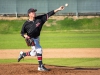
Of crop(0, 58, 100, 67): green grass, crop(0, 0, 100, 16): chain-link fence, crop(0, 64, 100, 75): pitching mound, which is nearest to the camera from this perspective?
crop(0, 64, 100, 75): pitching mound

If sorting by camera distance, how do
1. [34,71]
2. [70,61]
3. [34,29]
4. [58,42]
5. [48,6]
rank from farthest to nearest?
[48,6] < [58,42] < [70,61] < [34,71] < [34,29]

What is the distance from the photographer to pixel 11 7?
34812mm

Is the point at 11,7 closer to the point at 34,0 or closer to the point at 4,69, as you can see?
the point at 34,0

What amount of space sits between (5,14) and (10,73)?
2538cm

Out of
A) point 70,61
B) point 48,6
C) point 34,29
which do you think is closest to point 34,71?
point 34,29

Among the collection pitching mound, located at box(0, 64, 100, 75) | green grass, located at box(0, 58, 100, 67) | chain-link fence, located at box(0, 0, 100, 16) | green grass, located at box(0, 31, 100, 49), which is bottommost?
green grass, located at box(0, 31, 100, 49)

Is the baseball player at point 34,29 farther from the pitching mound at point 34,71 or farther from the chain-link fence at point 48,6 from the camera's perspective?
the chain-link fence at point 48,6

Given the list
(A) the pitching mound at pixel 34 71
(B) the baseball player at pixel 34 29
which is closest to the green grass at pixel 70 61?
(A) the pitching mound at pixel 34 71

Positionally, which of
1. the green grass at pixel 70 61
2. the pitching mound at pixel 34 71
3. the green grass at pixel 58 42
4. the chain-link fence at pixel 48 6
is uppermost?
the chain-link fence at pixel 48 6

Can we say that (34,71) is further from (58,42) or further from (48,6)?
(48,6)

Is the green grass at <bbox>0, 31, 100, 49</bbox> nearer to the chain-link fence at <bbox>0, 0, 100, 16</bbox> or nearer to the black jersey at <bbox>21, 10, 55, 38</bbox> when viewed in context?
the chain-link fence at <bbox>0, 0, 100, 16</bbox>

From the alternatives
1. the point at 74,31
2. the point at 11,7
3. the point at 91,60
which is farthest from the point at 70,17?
the point at 91,60

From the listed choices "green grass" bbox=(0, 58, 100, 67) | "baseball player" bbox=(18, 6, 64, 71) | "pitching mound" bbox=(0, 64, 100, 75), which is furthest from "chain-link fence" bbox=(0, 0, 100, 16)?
"baseball player" bbox=(18, 6, 64, 71)

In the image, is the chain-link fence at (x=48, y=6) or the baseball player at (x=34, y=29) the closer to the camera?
the baseball player at (x=34, y=29)
